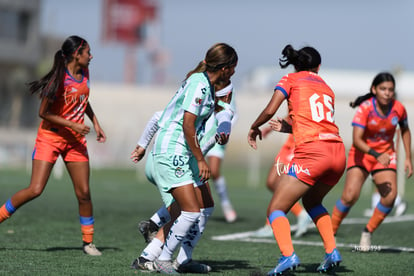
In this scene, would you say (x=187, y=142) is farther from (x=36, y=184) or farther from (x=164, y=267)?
(x=36, y=184)

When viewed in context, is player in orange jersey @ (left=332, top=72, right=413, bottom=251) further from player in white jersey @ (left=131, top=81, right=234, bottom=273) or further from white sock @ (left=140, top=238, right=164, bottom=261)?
white sock @ (left=140, top=238, right=164, bottom=261)

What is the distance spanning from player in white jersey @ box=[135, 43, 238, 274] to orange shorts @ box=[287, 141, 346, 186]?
84cm

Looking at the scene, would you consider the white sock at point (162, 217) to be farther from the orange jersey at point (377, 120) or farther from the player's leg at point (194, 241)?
the orange jersey at point (377, 120)

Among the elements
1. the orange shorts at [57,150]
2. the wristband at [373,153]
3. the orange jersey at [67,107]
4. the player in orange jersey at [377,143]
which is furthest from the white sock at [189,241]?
the player in orange jersey at [377,143]

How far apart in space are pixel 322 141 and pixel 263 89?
62020 mm

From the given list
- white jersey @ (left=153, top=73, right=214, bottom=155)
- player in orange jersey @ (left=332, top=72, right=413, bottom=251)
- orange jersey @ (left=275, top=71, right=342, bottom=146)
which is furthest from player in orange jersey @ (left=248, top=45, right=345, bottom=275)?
player in orange jersey @ (left=332, top=72, right=413, bottom=251)

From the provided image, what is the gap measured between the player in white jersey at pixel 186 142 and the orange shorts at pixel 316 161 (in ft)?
2.74

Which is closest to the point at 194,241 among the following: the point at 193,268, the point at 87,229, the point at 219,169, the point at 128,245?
the point at 193,268

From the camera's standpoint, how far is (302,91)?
22.7 feet

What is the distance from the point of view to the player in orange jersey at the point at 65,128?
795 cm

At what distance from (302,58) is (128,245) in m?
3.26

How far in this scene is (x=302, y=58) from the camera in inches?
282

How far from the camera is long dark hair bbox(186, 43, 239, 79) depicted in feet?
21.6

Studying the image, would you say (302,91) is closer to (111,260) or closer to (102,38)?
(111,260)
